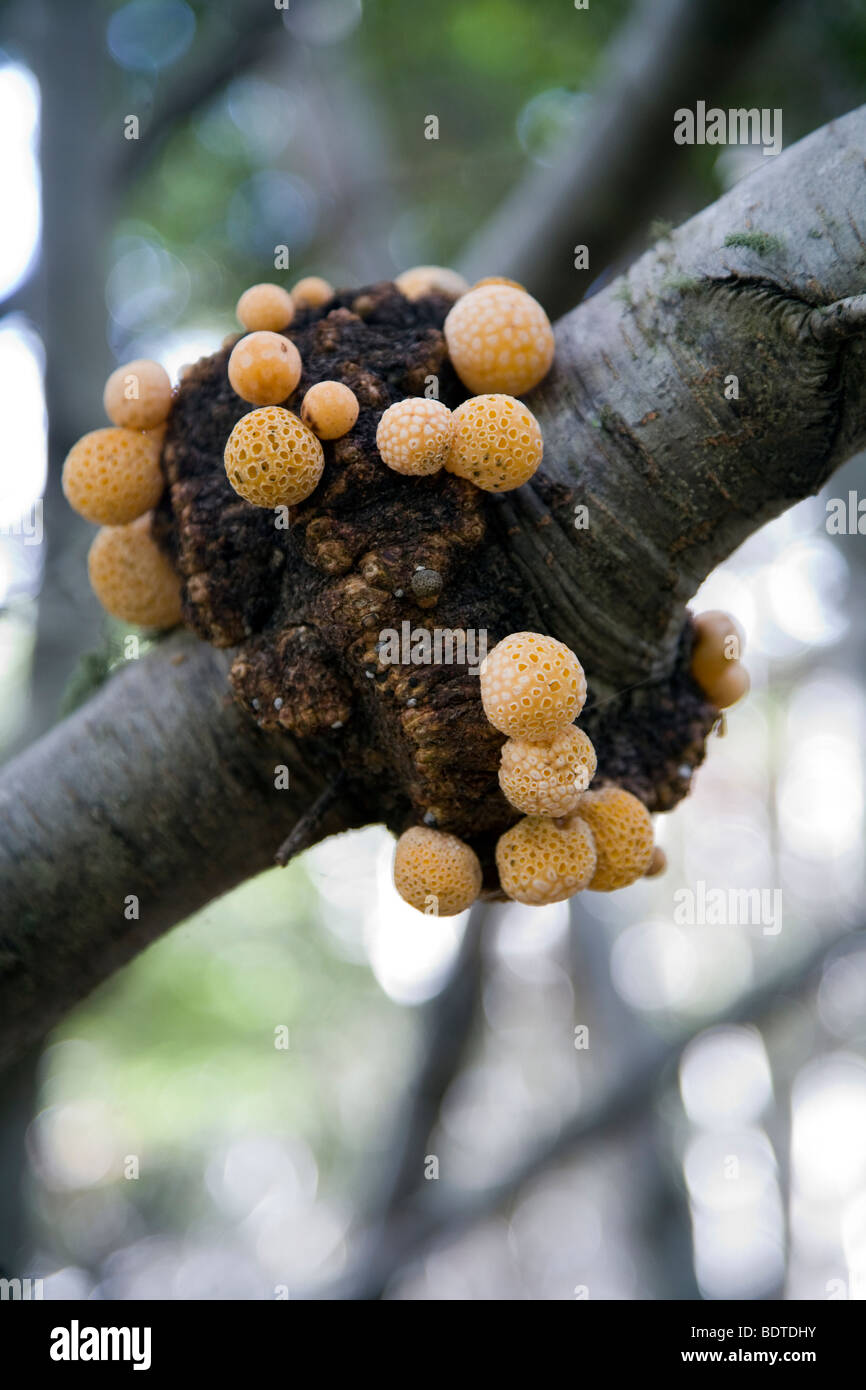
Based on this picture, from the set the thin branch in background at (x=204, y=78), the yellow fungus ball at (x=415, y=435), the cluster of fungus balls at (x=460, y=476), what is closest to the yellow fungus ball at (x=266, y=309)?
the cluster of fungus balls at (x=460, y=476)

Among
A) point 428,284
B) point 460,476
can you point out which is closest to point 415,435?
point 460,476

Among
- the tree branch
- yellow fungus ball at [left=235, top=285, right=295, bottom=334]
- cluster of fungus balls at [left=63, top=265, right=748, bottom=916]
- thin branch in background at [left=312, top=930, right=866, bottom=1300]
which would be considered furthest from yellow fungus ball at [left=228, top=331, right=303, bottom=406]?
thin branch in background at [left=312, top=930, right=866, bottom=1300]

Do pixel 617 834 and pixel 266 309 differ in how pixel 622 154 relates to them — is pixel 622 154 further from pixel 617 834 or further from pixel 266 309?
pixel 617 834

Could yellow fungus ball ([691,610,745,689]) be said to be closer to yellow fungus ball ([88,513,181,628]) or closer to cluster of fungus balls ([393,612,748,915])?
cluster of fungus balls ([393,612,748,915])

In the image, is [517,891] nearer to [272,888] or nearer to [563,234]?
[563,234]

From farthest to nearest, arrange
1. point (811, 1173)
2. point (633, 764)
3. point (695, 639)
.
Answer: point (811, 1173)
point (695, 639)
point (633, 764)

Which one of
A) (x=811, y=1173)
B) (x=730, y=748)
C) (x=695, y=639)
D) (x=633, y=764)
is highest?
(x=730, y=748)

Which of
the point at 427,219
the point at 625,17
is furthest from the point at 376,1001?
the point at 625,17
